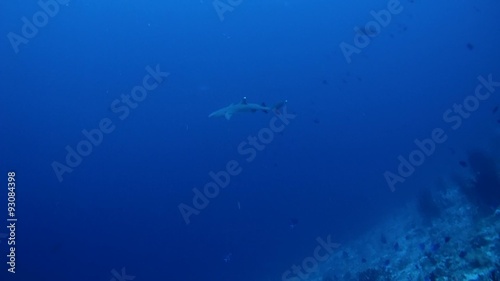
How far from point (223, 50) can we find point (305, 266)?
239 feet

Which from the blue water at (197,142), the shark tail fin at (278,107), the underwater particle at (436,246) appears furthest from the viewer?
the blue water at (197,142)

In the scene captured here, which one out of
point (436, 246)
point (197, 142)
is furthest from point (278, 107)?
point (197, 142)

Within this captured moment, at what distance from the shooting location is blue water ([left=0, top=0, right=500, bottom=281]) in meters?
39.3

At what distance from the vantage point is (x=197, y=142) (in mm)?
95875

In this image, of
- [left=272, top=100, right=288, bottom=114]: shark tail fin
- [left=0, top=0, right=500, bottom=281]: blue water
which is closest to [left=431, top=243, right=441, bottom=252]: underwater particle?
[left=272, top=100, right=288, bottom=114]: shark tail fin

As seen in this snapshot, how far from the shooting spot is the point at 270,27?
3339 inches

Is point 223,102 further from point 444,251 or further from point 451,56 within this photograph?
point 451,56

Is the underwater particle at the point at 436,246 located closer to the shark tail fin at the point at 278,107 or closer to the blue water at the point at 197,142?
the shark tail fin at the point at 278,107

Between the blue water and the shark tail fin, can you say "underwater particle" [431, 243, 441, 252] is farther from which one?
the blue water

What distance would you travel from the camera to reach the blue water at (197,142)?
39281 millimetres

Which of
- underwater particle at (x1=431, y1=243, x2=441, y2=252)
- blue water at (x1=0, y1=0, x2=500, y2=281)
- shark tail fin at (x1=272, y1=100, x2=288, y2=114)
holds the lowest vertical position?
underwater particle at (x1=431, y1=243, x2=441, y2=252)

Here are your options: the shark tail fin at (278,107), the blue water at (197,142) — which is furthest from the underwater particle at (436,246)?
the blue water at (197,142)

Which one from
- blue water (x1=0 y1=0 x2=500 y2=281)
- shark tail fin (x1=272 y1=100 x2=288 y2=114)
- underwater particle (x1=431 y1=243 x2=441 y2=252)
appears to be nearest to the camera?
shark tail fin (x1=272 y1=100 x2=288 y2=114)

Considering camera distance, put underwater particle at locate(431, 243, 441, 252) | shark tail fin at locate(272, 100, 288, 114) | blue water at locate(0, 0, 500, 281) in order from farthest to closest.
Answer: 1. blue water at locate(0, 0, 500, 281)
2. underwater particle at locate(431, 243, 441, 252)
3. shark tail fin at locate(272, 100, 288, 114)
